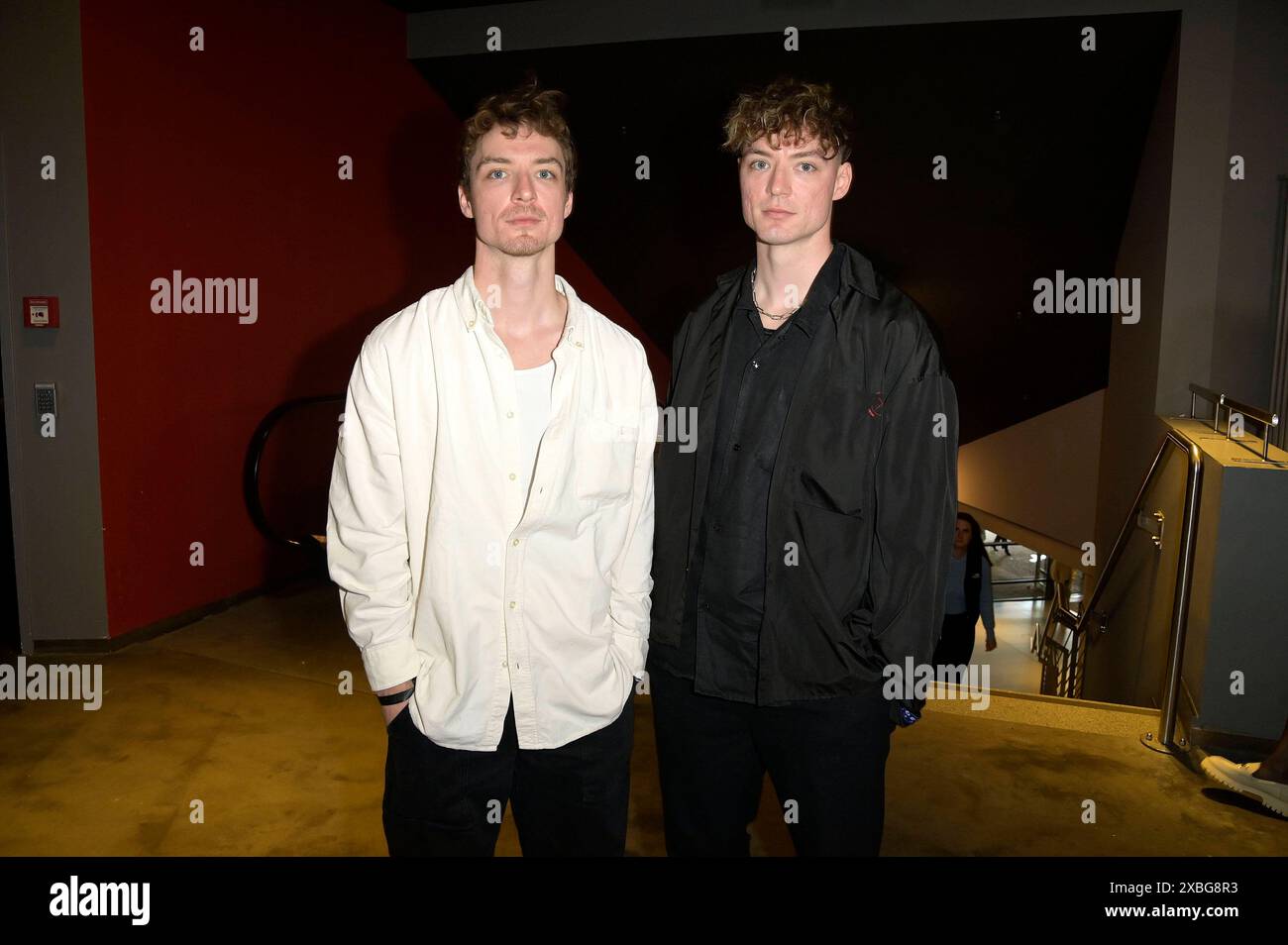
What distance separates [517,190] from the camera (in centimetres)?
177

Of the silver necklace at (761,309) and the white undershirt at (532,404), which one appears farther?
the silver necklace at (761,309)

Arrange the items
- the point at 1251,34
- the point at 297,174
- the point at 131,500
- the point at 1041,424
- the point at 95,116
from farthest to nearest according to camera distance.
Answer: the point at 1041,424 → the point at 297,174 → the point at 1251,34 → the point at 131,500 → the point at 95,116

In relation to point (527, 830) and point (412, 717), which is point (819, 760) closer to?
point (527, 830)

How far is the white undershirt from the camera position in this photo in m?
1.80

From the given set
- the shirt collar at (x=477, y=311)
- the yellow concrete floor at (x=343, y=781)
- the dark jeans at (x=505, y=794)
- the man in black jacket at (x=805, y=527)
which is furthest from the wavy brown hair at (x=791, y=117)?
the yellow concrete floor at (x=343, y=781)

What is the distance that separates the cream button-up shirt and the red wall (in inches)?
98.6

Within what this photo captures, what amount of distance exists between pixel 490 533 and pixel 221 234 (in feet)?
12.5

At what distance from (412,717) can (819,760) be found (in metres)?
0.76

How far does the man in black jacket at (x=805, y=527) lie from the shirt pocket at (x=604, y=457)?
15cm

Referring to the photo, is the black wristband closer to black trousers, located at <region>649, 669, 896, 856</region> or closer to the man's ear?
black trousers, located at <region>649, 669, 896, 856</region>

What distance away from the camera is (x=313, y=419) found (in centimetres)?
579

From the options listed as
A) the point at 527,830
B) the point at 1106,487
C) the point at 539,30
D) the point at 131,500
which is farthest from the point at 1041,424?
the point at 527,830

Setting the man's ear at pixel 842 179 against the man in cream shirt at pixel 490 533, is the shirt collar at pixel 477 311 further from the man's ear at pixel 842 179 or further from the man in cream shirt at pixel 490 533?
the man's ear at pixel 842 179

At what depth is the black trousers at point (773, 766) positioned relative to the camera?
5.95 feet
